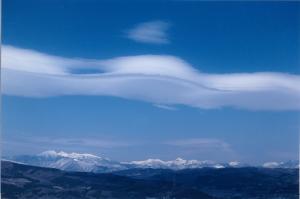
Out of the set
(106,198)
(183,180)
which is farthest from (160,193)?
(106,198)

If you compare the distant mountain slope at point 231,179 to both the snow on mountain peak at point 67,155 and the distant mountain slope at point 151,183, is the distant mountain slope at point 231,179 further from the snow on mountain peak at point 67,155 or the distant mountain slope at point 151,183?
the snow on mountain peak at point 67,155

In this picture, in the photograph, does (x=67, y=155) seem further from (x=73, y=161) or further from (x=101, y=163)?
(x=101, y=163)

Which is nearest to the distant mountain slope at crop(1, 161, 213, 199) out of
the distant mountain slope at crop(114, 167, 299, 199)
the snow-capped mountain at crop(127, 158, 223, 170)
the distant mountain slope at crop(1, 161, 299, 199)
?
the distant mountain slope at crop(1, 161, 299, 199)

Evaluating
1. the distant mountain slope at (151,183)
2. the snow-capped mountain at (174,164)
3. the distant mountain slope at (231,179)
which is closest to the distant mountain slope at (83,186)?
the distant mountain slope at (151,183)

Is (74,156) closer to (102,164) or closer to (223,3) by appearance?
(102,164)

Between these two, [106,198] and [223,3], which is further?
[106,198]

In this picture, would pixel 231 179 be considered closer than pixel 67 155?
No

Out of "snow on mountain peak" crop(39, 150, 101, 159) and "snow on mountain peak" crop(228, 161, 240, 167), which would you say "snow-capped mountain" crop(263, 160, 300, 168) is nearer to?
"snow on mountain peak" crop(228, 161, 240, 167)

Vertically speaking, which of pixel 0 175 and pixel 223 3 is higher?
pixel 223 3

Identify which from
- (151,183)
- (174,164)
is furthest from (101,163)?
(174,164)
